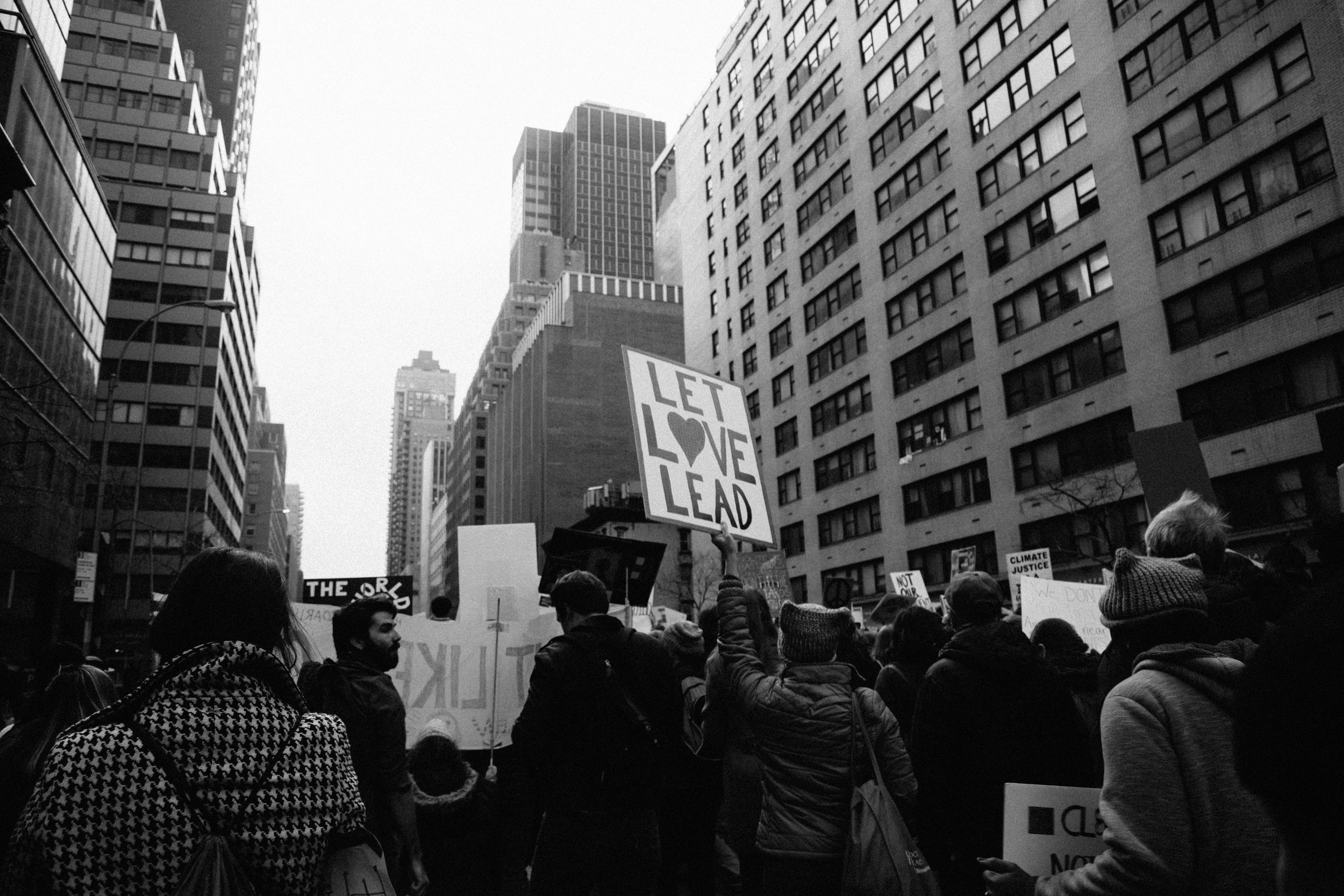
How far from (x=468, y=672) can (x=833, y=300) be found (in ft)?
146

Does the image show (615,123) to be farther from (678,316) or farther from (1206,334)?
(1206,334)

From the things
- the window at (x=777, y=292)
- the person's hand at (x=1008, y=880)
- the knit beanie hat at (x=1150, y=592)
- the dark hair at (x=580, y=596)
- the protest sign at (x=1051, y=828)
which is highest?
the window at (x=777, y=292)

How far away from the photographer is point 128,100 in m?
78.3

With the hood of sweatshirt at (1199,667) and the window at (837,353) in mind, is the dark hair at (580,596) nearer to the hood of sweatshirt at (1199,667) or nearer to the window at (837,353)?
the hood of sweatshirt at (1199,667)

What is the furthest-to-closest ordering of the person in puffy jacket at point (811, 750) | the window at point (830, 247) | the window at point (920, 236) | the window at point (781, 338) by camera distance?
the window at point (781, 338)
the window at point (830, 247)
the window at point (920, 236)
the person in puffy jacket at point (811, 750)

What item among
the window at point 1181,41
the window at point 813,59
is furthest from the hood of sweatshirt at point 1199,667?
the window at point 813,59

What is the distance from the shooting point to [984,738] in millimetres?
4121

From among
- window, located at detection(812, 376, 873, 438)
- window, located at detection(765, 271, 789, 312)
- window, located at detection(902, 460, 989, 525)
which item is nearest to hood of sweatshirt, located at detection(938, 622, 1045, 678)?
window, located at detection(902, 460, 989, 525)

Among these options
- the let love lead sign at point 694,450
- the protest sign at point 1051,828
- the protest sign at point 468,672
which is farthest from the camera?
the protest sign at point 468,672

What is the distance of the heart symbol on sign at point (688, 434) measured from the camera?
21.9 feet

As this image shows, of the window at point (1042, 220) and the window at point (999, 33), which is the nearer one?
the window at point (1042, 220)

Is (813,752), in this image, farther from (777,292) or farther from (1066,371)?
(777,292)

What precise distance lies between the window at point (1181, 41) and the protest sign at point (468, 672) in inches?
1201

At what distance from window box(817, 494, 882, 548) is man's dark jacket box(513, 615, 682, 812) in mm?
40989
